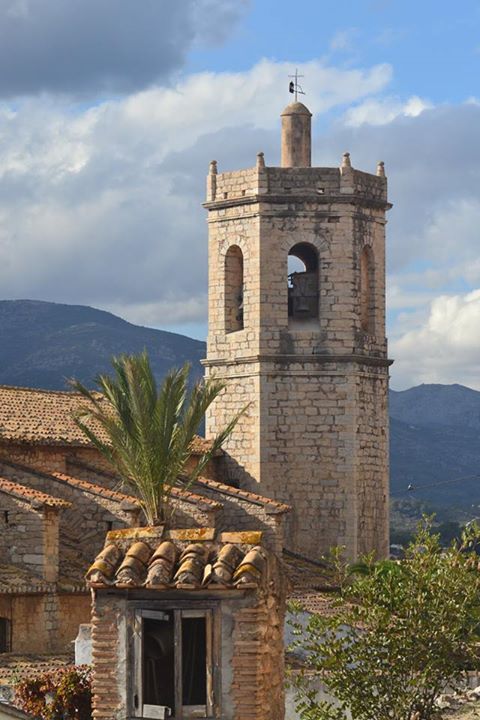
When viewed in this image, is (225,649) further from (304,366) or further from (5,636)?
(304,366)

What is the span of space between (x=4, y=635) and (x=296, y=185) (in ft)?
46.5

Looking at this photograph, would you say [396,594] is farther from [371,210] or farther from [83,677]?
[371,210]

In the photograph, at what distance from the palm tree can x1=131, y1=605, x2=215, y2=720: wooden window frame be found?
15.9m

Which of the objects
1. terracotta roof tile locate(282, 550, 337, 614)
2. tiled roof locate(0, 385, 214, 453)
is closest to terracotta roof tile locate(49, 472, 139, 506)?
tiled roof locate(0, 385, 214, 453)

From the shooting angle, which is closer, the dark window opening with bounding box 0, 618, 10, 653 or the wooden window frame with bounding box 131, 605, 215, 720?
the wooden window frame with bounding box 131, 605, 215, 720

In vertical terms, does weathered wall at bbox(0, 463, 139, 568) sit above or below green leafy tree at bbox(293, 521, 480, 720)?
above

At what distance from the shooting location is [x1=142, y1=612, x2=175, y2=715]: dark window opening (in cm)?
1920

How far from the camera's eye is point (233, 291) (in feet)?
146

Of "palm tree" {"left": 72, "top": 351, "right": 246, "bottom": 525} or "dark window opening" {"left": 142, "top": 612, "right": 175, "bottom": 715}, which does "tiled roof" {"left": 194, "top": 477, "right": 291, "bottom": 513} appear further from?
"dark window opening" {"left": 142, "top": 612, "right": 175, "bottom": 715}

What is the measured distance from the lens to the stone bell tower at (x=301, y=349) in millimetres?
43156

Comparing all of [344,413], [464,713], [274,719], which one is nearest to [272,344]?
[344,413]

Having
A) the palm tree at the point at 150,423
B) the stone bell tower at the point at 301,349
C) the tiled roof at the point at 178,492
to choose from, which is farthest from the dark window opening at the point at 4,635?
the stone bell tower at the point at 301,349

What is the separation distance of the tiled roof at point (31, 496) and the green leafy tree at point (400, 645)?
975 centimetres

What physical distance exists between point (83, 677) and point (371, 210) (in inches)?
883
